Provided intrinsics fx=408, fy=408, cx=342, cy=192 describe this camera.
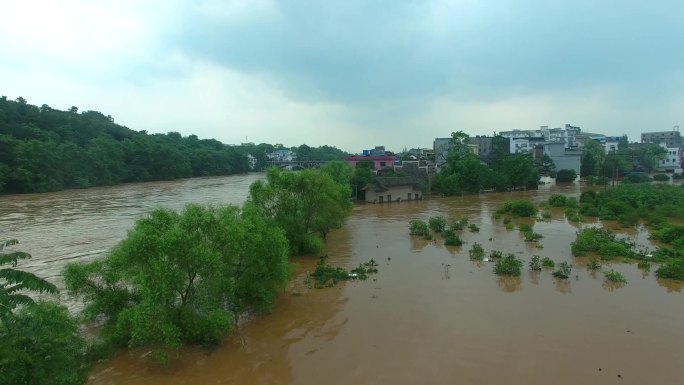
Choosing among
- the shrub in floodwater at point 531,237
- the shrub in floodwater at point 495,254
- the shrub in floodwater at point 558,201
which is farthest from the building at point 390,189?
the shrub in floodwater at point 495,254

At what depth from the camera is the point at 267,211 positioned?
Answer: 21.4 metres

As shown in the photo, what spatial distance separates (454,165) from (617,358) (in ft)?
153

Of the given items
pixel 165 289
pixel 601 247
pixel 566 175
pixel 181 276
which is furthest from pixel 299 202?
pixel 566 175

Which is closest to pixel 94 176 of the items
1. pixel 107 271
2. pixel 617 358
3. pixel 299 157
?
pixel 107 271

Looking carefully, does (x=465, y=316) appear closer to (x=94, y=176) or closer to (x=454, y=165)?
(x=454, y=165)

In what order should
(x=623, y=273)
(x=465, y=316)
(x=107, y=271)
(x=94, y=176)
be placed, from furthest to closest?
(x=94, y=176)
(x=623, y=273)
(x=465, y=316)
(x=107, y=271)

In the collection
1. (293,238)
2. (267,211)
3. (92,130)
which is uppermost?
(92,130)

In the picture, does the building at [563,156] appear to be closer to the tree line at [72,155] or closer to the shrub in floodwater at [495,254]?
the shrub in floodwater at [495,254]

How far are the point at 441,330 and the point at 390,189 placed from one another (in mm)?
34787

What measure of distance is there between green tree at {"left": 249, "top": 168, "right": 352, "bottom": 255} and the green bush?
61.8 m

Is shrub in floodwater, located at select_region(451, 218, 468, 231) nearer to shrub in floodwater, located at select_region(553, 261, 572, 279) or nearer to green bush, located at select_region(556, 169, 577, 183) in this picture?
shrub in floodwater, located at select_region(553, 261, 572, 279)

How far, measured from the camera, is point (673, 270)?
18719 millimetres

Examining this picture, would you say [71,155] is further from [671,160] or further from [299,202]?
[671,160]

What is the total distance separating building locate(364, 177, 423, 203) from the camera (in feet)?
155
